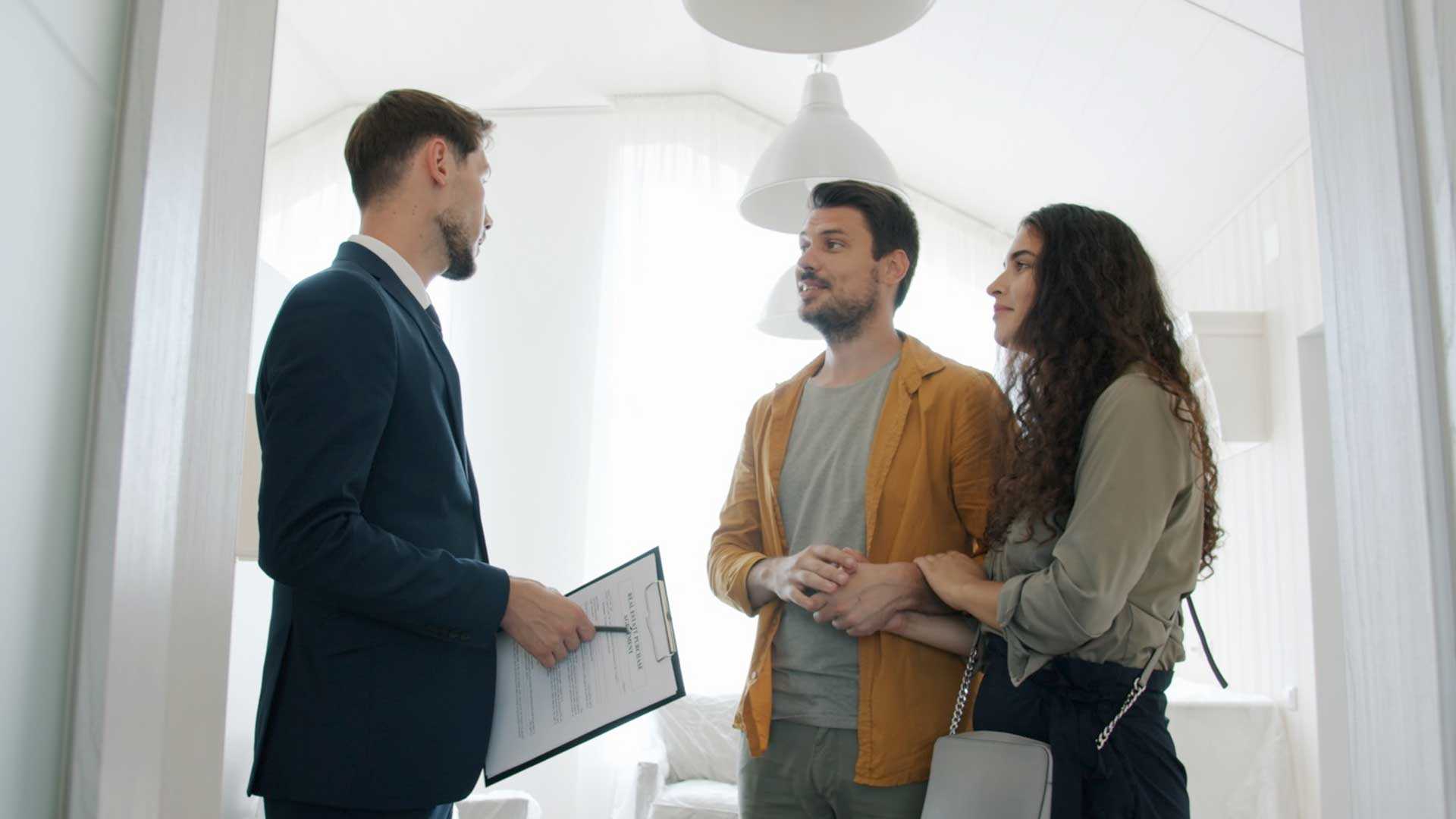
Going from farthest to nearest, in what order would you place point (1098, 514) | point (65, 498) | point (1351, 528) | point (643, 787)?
point (643, 787), point (1098, 514), point (1351, 528), point (65, 498)

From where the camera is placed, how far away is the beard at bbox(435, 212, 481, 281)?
1.71 meters

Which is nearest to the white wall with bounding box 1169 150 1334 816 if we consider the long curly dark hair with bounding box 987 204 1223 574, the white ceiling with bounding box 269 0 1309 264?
the white ceiling with bounding box 269 0 1309 264

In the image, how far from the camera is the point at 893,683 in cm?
167

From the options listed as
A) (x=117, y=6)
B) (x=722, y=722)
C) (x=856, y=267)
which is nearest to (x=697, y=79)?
(x=722, y=722)

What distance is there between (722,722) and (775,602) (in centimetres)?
318

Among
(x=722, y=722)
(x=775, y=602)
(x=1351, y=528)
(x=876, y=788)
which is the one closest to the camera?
(x=1351, y=528)

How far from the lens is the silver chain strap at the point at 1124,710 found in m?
1.41

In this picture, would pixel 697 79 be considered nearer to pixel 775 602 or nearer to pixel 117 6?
pixel 775 602

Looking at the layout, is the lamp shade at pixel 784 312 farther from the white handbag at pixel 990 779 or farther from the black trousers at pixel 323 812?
the black trousers at pixel 323 812

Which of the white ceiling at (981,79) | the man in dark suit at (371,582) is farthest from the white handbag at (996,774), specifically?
the white ceiling at (981,79)

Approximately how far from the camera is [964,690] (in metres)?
1.62

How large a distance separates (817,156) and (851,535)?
100 centimetres

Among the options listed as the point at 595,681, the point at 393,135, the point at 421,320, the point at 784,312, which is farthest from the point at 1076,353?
the point at 784,312

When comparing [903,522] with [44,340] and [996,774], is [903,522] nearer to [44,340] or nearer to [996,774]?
[996,774]
